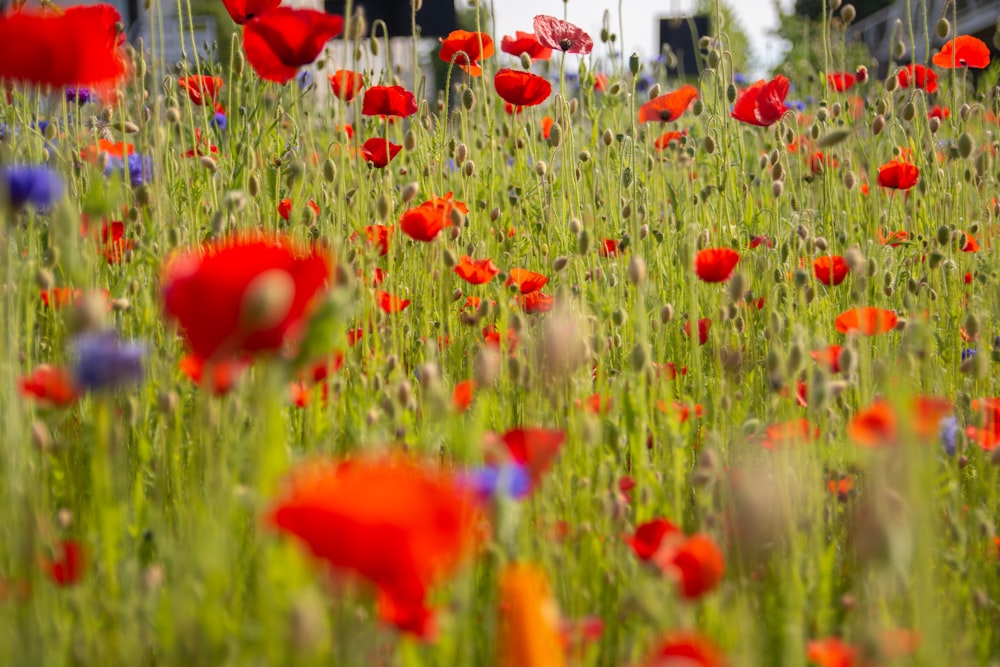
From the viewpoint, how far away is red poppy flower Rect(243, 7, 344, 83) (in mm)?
1446

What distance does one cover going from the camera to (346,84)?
89.4 inches

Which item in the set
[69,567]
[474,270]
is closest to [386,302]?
[474,270]

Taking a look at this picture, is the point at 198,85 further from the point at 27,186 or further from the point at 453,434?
the point at 453,434

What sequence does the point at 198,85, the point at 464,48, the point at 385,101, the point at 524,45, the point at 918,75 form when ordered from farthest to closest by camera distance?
the point at 918,75 < the point at 524,45 < the point at 464,48 < the point at 198,85 < the point at 385,101

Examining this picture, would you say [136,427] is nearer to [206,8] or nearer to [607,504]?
[607,504]

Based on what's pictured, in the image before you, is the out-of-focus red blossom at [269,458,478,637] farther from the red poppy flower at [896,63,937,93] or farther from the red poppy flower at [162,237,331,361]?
the red poppy flower at [896,63,937,93]

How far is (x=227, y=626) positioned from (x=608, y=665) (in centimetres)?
44

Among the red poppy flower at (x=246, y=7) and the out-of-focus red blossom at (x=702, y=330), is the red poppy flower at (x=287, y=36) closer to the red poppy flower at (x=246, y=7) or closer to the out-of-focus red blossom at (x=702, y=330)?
the red poppy flower at (x=246, y=7)

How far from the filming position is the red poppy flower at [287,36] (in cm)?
145

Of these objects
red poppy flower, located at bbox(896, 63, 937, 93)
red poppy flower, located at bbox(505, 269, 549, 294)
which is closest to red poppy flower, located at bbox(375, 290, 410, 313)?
red poppy flower, located at bbox(505, 269, 549, 294)

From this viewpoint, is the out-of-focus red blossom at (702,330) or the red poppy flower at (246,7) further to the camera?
the out-of-focus red blossom at (702,330)

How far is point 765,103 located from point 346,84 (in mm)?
991

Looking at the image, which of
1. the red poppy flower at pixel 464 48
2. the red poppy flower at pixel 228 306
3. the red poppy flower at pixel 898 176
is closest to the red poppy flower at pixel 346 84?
the red poppy flower at pixel 464 48

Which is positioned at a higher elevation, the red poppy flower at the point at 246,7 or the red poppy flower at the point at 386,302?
the red poppy flower at the point at 246,7
